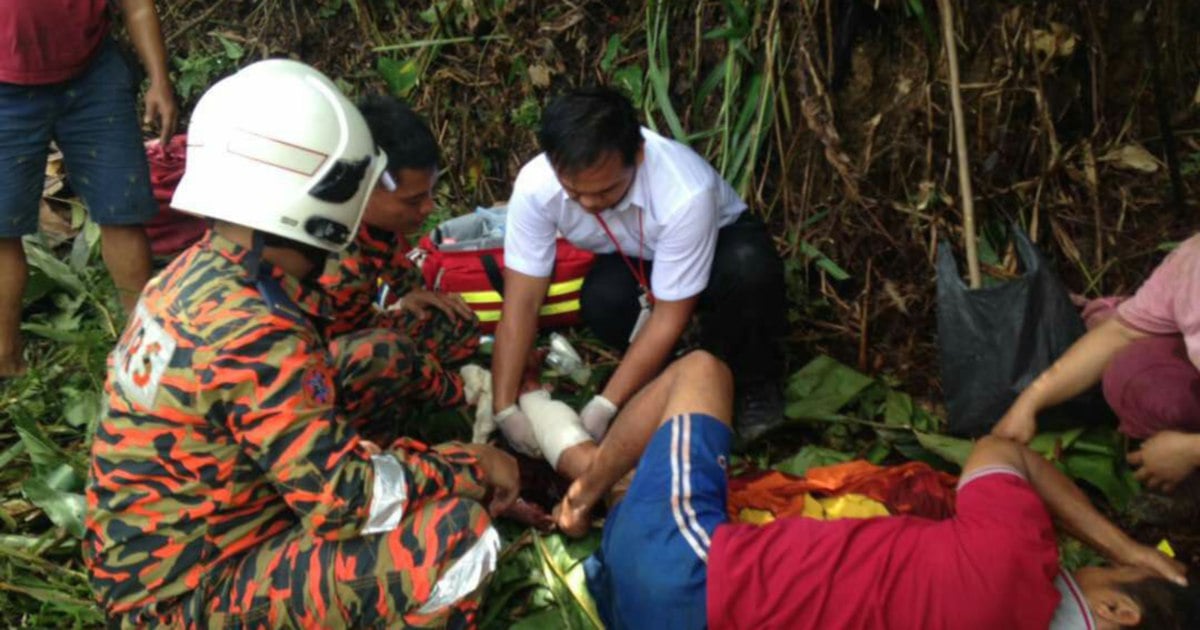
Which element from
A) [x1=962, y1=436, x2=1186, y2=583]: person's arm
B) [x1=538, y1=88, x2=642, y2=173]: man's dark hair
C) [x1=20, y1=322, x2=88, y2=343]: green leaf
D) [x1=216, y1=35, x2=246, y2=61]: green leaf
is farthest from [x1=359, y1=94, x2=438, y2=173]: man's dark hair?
[x1=216, y1=35, x2=246, y2=61]: green leaf

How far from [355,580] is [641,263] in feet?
5.14

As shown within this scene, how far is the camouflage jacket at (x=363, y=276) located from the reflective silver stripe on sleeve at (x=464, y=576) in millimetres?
1046

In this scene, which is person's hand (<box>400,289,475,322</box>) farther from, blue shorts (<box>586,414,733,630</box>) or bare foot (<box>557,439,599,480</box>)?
blue shorts (<box>586,414,733,630</box>)

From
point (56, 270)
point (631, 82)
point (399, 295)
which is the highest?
point (631, 82)

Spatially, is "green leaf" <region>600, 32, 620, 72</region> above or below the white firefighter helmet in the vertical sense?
below

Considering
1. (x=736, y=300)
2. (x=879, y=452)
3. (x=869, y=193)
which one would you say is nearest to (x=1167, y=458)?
(x=879, y=452)

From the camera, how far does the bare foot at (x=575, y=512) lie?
294 cm

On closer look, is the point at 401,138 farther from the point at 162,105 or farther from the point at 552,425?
the point at 162,105

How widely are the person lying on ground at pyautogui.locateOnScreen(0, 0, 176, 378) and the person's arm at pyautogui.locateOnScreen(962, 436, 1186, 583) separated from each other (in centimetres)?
303

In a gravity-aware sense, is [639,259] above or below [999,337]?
below

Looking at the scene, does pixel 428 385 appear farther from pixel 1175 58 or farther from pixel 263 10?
pixel 263 10

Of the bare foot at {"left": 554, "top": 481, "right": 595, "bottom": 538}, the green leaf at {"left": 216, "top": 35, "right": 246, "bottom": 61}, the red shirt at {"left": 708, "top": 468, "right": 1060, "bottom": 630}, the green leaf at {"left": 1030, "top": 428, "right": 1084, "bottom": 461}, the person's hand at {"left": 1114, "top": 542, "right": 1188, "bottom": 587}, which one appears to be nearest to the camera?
the red shirt at {"left": 708, "top": 468, "right": 1060, "bottom": 630}

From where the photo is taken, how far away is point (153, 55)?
12.3 ft

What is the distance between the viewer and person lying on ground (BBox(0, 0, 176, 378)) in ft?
11.3
